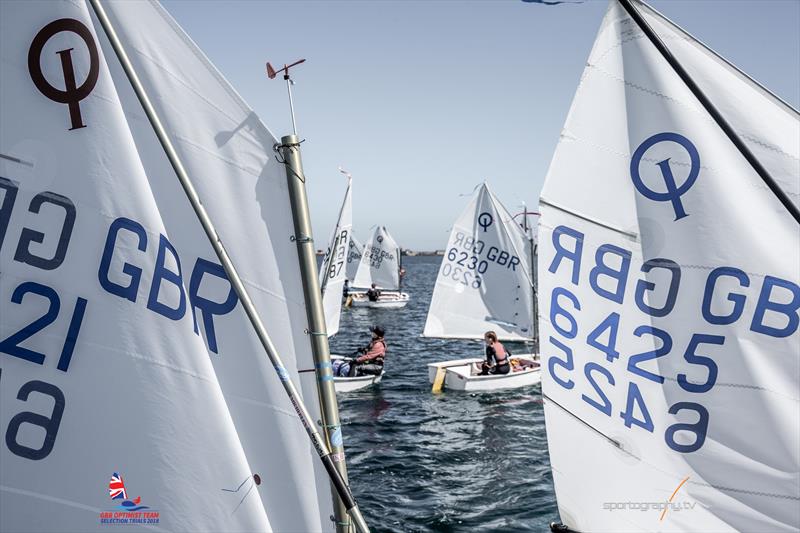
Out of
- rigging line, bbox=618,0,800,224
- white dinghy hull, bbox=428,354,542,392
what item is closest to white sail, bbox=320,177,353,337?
white dinghy hull, bbox=428,354,542,392

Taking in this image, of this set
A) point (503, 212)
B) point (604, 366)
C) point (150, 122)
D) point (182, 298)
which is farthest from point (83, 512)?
point (503, 212)

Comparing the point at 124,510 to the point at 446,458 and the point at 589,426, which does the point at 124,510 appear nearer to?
the point at 589,426

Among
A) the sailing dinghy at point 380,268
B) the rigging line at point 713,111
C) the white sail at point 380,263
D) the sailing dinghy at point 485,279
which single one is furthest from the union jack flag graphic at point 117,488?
the white sail at point 380,263

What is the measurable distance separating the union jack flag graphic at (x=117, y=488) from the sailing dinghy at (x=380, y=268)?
148 feet

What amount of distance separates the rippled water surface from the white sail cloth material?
7427 millimetres

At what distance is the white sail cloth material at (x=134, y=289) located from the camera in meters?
2.99

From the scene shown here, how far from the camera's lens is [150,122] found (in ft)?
9.88

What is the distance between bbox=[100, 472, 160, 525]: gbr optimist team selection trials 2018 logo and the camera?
3.09 metres

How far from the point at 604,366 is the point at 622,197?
1339 millimetres

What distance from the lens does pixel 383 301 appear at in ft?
156

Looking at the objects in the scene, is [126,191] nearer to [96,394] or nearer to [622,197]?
[96,394]
